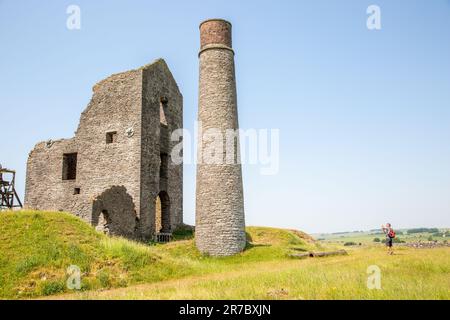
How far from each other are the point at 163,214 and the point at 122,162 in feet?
15.3

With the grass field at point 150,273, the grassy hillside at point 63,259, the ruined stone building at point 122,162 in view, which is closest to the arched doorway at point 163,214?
the ruined stone building at point 122,162

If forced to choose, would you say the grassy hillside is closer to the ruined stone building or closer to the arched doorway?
the ruined stone building

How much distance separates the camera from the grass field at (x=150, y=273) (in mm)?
8320

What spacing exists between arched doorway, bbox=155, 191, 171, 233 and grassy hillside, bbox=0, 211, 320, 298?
9542mm

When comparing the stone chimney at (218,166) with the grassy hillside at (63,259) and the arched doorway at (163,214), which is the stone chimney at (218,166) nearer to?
the grassy hillside at (63,259)

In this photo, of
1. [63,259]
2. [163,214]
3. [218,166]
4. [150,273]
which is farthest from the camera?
[163,214]

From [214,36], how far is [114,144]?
355 inches

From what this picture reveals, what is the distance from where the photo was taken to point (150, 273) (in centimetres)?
1364

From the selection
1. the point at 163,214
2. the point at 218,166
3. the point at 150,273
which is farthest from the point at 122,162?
the point at 150,273

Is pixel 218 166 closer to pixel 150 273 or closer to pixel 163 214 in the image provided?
pixel 150 273

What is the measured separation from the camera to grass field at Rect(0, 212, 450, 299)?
832 centimetres

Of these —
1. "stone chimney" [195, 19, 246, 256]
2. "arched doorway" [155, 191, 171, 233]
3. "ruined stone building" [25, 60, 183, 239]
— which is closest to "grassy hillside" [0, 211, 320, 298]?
"stone chimney" [195, 19, 246, 256]

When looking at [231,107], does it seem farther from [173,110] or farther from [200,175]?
[173,110]

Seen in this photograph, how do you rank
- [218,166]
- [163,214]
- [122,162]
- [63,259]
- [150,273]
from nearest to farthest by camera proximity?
1. [63,259]
2. [150,273]
3. [218,166]
4. [122,162]
5. [163,214]
